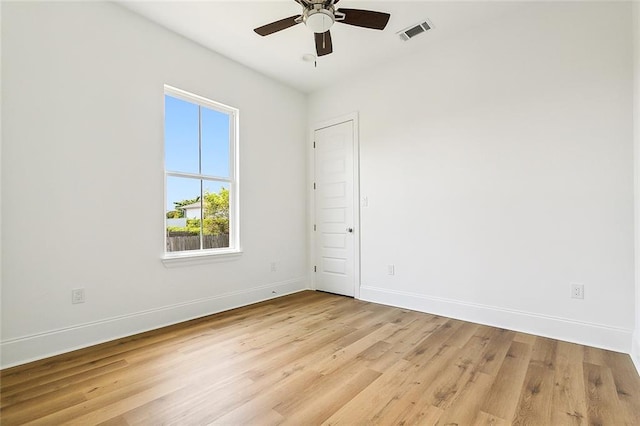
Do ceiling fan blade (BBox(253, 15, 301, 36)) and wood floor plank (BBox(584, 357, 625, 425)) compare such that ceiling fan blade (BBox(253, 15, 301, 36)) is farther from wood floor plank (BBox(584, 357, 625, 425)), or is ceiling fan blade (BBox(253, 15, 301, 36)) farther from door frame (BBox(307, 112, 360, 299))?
wood floor plank (BBox(584, 357, 625, 425))

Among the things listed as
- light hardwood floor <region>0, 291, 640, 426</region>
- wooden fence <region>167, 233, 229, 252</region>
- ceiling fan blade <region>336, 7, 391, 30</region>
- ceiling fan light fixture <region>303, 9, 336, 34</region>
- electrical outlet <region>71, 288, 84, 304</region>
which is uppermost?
ceiling fan blade <region>336, 7, 391, 30</region>

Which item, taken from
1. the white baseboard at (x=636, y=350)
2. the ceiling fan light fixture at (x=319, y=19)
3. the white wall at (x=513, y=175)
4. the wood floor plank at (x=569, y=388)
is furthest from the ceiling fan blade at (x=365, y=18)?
the white baseboard at (x=636, y=350)

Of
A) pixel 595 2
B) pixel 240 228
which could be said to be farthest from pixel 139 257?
pixel 595 2

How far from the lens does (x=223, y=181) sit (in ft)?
11.9

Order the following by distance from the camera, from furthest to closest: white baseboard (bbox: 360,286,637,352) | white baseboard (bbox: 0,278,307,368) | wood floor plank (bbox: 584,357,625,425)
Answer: white baseboard (bbox: 360,286,637,352) < white baseboard (bbox: 0,278,307,368) < wood floor plank (bbox: 584,357,625,425)

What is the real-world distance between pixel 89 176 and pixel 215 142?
1.38 meters

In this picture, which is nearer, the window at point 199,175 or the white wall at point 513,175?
the white wall at point 513,175

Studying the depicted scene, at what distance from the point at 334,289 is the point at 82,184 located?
3.11 meters

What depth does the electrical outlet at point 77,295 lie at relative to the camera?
2436 millimetres

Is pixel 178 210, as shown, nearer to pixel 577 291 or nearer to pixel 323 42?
pixel 323 42

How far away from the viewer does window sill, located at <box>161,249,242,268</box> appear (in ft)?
9.97

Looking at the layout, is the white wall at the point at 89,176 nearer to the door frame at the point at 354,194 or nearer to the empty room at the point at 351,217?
the empty room at the point at 351,217

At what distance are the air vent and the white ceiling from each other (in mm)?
53

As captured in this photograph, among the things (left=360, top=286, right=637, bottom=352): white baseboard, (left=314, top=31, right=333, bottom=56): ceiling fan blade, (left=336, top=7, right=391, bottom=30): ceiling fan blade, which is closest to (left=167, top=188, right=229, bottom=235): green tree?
(left=314, top=31, right=333, bottom=56): ceiling fan blade
